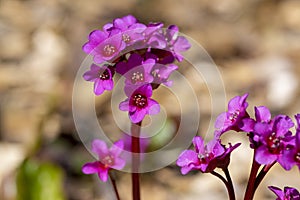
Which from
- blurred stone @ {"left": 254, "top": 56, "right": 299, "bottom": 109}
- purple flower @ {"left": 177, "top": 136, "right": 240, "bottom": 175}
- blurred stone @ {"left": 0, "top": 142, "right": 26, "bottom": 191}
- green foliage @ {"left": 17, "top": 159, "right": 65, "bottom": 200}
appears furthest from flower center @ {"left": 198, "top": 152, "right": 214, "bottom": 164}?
blurred stone @ {"left": 254, "top": 56, "right": 299, "bottom": 109}

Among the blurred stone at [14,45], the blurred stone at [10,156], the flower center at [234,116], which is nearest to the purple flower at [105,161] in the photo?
the flower center at [234,116]

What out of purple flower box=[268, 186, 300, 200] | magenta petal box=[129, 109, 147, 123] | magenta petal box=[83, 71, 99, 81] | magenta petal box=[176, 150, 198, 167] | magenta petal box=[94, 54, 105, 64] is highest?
magenta petal box=[94, 54, 105, 64]

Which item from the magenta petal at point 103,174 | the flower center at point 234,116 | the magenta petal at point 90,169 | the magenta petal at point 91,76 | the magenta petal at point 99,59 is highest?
the magenta petal at point 99,59

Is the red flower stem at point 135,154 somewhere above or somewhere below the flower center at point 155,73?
below

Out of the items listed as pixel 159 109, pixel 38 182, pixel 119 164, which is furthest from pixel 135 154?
pixel 38 182

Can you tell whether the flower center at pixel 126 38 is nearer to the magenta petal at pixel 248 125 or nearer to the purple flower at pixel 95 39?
the purple flower at pixel 95 39

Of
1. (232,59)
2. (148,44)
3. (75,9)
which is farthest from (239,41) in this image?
(148,44)

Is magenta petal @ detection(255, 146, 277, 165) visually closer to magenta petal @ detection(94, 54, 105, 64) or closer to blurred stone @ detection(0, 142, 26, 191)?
magenta petal @ detection(94, 54, 105, 64)
